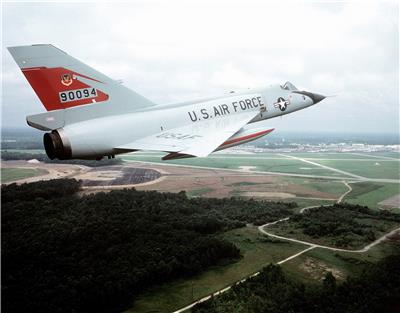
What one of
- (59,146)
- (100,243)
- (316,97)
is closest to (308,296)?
(316,97)

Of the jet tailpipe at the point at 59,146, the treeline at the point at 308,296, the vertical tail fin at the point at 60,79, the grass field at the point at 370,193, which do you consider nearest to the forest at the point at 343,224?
the grass field at the point at 370,193

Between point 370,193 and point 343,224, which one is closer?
point 343,224

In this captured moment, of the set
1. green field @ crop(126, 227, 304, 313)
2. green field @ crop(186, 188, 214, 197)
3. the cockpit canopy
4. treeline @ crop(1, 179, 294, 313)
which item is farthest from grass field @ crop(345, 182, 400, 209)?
the cockpit canopy

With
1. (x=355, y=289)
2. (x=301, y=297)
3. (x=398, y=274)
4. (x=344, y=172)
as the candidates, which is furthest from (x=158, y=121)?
(x=344, y=172)

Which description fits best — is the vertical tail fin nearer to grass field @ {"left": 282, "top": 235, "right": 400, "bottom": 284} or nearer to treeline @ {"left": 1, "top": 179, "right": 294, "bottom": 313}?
treeline @ {"left": 1, "top": 179, "right": 294, "bottom": 313}

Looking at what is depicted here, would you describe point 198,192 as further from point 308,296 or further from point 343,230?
point 308,296

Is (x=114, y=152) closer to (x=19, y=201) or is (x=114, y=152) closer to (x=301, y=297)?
(x=301, y=297)

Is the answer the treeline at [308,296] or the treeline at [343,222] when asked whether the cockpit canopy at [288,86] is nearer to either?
the treeline at [308,296]
